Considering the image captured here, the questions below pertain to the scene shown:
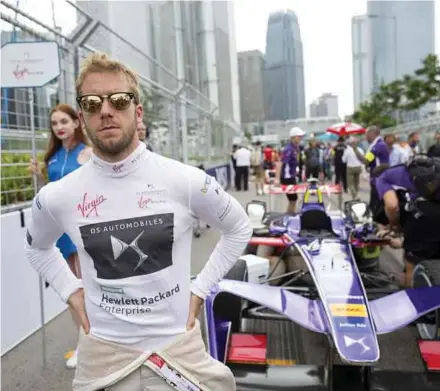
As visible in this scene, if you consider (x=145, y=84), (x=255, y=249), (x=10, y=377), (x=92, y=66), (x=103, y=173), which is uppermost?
(x=145, y=84)

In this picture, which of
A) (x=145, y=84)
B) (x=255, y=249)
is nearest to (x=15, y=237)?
(x=255, y=249)

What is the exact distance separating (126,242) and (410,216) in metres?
3.03

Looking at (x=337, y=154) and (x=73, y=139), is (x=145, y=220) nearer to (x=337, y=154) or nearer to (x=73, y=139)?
(x=73, y=139)

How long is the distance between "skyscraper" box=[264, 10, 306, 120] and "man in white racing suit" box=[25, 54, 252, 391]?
28778mm

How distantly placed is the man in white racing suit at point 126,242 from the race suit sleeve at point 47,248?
0.13 ft

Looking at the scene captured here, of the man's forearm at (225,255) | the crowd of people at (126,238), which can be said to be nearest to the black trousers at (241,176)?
the man's forearm at (225,255)

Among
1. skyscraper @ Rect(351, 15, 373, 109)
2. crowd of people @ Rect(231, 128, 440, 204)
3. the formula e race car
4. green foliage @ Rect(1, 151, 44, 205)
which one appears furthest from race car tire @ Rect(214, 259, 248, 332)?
skyscraper @ Rect(351, 15, 373, 109)

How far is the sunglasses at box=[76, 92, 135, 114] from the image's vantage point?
1.58m

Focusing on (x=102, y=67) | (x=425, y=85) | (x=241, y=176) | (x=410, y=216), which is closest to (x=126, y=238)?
(x=102, y=67)

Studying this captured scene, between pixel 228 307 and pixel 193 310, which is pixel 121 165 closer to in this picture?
pixel 193 310

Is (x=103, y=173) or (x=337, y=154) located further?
(x=337, y=154)

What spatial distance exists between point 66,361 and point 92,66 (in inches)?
110

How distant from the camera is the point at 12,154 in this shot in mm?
4754

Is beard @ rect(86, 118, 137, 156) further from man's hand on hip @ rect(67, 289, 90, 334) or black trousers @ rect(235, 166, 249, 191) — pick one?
black trousers @ rect(235, 166, 249, 191)
